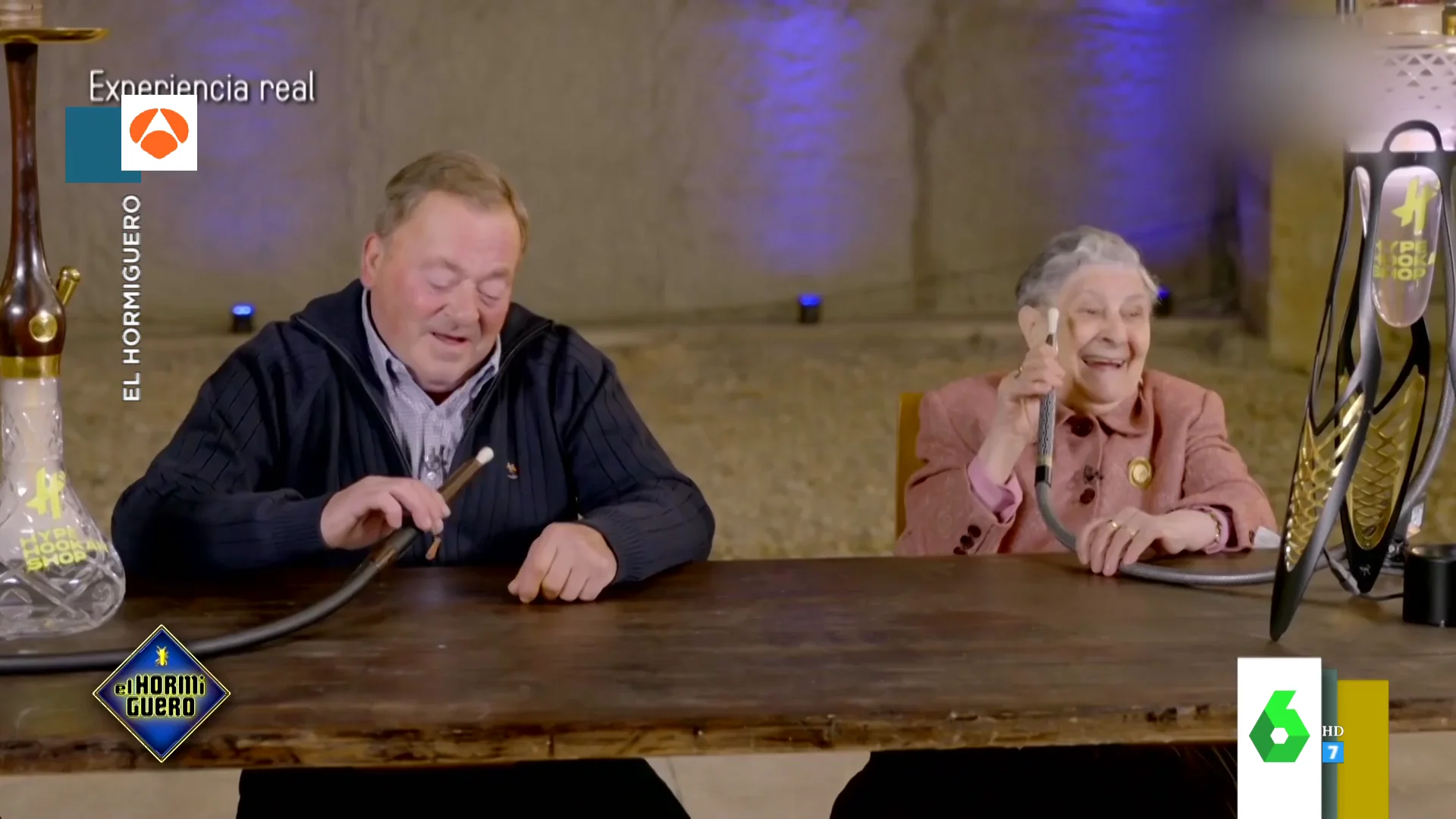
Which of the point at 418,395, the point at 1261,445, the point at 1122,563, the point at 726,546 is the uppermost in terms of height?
the point at 418,395

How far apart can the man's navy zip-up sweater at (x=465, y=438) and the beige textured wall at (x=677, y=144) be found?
8.65 ft

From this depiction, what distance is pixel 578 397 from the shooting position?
2301 mm

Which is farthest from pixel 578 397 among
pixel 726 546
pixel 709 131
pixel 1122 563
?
pixel 709 131

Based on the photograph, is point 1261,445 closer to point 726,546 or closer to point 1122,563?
point 726,546

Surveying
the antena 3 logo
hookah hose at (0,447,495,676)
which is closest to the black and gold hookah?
hookah hose at (0,447,495,676)

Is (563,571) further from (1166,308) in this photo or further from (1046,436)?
(1166,308)

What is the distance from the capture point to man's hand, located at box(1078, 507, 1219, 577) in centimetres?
197

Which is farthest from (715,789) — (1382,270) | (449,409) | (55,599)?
(1382,270)

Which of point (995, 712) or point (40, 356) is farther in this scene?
point (40, 356)

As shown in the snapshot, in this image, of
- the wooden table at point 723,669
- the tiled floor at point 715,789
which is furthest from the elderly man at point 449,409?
the tiled floor at point 715,789

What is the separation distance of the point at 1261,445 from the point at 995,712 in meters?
3.55

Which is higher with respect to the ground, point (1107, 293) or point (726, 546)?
point (1107, 293)

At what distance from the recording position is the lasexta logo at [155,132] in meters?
2.77

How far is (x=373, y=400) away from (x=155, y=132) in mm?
1227
